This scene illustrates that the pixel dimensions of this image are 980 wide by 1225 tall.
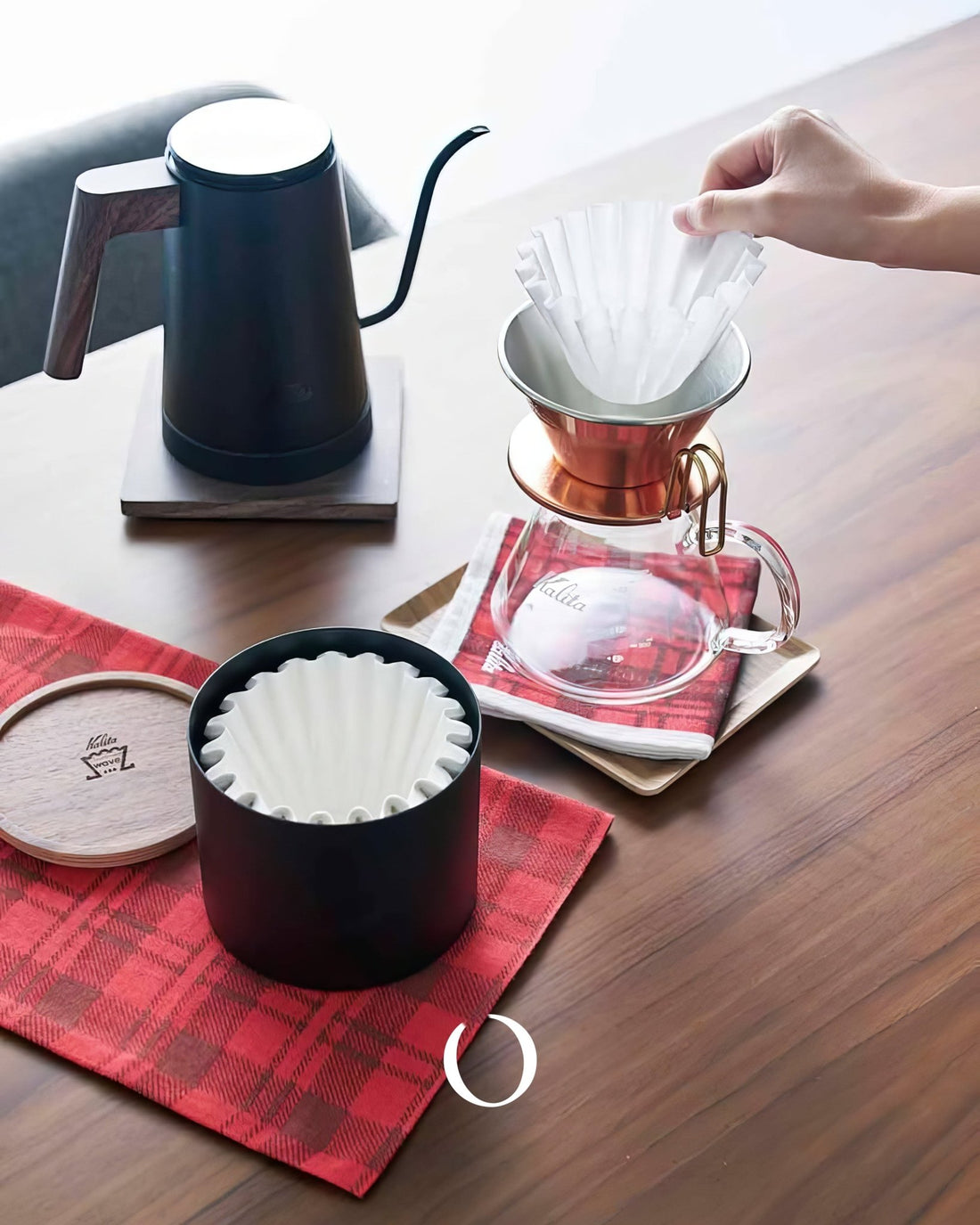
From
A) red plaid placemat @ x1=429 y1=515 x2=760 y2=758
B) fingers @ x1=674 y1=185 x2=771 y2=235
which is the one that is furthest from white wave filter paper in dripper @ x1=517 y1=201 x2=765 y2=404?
red plaid placemat @ x1=429 y1=515 x2=760 y2=758

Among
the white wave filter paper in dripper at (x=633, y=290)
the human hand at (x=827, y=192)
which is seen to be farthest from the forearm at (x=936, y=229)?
the white wave filter paper in dripper at (x=633, y=290)

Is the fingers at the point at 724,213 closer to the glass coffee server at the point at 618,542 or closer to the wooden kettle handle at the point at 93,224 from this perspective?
the glass coffee server at the point at 618,542

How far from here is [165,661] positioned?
Result: 748 millimetres

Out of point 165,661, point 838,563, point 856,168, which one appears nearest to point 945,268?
point 856,168

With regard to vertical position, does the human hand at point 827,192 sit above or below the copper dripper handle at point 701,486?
above

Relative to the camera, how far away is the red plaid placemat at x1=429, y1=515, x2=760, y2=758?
70 centimetres

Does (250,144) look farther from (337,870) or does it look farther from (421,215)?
(337,870)

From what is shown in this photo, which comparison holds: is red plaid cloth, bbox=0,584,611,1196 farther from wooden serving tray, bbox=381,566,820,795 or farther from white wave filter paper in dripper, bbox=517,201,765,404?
white wave filter paper in dripper, bbox=517,201,765,404

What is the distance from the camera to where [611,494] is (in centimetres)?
67

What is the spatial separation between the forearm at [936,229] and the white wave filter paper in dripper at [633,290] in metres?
0.14

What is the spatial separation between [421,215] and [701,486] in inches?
11.7

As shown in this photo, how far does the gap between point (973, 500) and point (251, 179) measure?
509mm

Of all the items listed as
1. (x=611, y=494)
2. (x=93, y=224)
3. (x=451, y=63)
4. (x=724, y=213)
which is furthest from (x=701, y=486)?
(x=451, y=63)

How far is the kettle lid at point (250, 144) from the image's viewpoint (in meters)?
0.76
